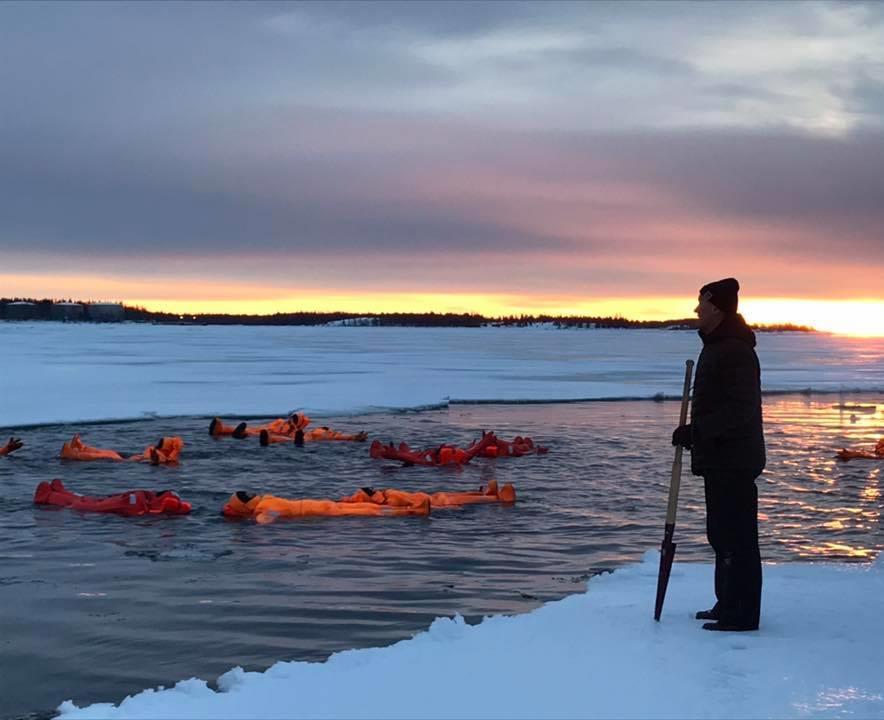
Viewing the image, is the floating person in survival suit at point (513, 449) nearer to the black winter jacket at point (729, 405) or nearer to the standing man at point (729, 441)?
the standing man at point (729, 441)

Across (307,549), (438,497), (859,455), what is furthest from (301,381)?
(307,549)

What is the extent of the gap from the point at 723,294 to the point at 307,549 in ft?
14.5

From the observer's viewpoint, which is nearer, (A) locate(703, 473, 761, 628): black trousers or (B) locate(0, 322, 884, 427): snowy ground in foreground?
(A) locate(703, 473, 761, 628): black trousers

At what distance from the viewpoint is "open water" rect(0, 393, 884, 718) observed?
5.94 meters

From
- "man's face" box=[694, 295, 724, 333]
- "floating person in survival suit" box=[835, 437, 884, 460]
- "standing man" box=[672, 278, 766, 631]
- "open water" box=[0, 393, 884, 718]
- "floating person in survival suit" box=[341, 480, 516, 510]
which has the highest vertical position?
"man's face" box=[694, 295, 724, 333]

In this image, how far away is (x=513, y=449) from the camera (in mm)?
14797

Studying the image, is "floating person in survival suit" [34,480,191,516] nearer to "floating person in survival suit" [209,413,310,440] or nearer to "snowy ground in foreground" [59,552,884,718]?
"snowy ground in foreground" [59,552,884,718]

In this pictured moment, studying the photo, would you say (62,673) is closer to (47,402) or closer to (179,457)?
(179,457)

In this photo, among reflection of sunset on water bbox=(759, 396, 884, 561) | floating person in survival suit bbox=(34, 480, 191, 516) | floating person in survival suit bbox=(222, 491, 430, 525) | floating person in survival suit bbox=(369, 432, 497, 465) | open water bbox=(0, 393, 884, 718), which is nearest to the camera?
open water bbox=(0, 393, 884, 718)

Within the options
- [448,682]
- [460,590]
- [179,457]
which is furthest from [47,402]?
[448,682]

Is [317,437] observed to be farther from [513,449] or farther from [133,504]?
[133,504]

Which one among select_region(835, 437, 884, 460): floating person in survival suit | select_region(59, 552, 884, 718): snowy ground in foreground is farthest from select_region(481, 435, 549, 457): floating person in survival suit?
select_region(59, 552, 884, 718): snowy ground in foreground

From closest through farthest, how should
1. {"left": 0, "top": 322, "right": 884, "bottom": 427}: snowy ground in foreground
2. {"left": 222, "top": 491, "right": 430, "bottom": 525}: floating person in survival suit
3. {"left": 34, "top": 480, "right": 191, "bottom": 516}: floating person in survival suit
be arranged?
1. {"left": 222, "top": 491, "right": 430, "bottom": 525}: floating person in survival suit
2. {"left": 34, "top": 480, "right": 191, "bottom": 516}: floating person in survival suit
3. {"left": 0, "top": 322, "right": 884, "bottom": 427}: snowy ground in foreground

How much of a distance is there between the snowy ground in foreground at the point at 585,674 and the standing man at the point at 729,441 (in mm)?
245
